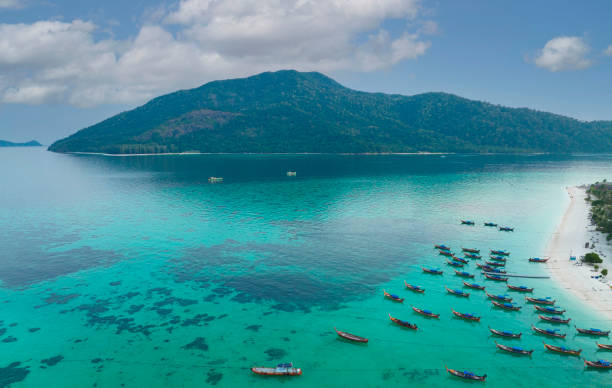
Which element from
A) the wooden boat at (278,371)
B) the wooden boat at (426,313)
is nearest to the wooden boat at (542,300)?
the wooden boat at (426,313)

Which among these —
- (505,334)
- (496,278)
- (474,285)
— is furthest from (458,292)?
(505,334)

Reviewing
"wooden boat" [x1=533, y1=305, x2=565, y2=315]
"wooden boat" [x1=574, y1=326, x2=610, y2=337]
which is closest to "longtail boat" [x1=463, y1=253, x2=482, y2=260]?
"wooden boat" [x1=533, y1=305, x2=565, y2=315]

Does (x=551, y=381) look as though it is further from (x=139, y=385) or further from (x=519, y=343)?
(x=139, y=385)

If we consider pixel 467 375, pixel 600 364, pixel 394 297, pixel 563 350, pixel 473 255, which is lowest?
pixel 467 375

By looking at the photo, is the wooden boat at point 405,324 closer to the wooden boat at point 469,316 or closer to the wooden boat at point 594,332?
the wooden boat at point 469,316

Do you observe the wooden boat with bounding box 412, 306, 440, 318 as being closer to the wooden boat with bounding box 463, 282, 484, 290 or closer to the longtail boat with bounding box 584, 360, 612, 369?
the wooden boat with bounding box 463, 282, 484, 290

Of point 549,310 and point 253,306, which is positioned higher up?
point 549,310

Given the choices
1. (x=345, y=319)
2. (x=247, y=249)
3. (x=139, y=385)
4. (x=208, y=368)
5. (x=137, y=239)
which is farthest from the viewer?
(x=137, y=239)

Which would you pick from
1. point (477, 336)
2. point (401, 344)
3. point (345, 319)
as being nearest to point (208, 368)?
point (345, 319)

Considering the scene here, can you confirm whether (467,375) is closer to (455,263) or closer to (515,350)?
(515,350)
